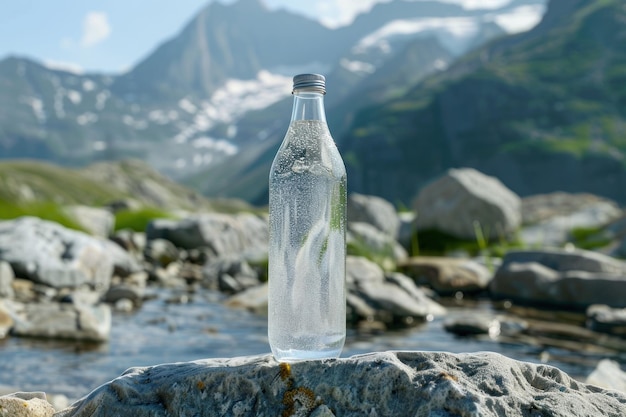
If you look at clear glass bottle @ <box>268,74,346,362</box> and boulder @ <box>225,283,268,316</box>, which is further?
boulder @ <box>225,283,268,316</box>

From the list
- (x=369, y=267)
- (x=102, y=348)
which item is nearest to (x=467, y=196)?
(x=369, y=267)

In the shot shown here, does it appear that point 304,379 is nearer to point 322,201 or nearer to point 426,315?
point 322,201

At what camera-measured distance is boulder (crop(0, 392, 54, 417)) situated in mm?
3572

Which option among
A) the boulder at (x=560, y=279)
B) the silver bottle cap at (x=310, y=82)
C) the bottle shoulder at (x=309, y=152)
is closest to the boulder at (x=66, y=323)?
the bottle shoulder at (x=309, y=152)

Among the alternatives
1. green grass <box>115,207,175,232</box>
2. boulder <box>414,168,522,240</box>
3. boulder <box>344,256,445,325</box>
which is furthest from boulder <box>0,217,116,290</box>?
green grass <box>115,207,175,232</box>

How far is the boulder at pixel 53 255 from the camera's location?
16.5m

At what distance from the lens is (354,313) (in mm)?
13914

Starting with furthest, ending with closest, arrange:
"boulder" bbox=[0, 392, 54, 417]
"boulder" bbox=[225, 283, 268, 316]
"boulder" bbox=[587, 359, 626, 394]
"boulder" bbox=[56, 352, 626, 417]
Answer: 1. "boulder" bbox=[225, 283, 268, 316]
2. "boulder" bbox=[587, 359, 626, 394]
3. "boulder" bbox=[0, 392, 54, 417]
4. "boulder" bbox=[56, 352, 626, 417]

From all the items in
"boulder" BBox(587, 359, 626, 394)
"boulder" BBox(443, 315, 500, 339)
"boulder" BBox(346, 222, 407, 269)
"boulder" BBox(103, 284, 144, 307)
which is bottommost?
"boulder" BBox(587, 359, 626, 394)

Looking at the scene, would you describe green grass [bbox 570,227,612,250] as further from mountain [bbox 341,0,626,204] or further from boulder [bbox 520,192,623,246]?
mountain [bbox 341,0,626,204]

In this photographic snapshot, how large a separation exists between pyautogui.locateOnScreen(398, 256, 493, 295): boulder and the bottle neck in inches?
602

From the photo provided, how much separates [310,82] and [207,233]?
23.3m

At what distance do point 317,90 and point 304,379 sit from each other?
152cm

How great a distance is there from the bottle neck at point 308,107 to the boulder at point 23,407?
208 cm
